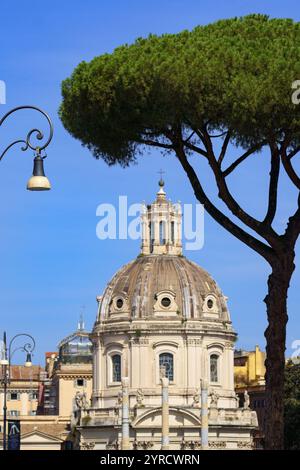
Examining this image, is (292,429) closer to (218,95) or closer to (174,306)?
(174,306)

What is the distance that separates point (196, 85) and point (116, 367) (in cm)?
6719

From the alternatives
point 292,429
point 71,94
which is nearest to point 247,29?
point 71,94

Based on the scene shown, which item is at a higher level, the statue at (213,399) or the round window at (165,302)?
the round window at (165,302)

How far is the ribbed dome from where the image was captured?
3617 inches

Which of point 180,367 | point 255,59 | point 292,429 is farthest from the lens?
point 180,367

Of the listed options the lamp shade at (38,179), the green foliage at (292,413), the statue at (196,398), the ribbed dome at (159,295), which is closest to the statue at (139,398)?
the statue at (196,398)

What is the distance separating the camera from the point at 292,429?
2579 inches

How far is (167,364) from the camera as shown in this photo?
9075cm

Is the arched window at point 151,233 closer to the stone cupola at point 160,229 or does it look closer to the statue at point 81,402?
the stone cupola at point 160,229

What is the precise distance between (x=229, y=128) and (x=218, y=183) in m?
0.97

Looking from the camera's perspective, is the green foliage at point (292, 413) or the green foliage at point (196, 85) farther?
the green foliage at point (292, 413)

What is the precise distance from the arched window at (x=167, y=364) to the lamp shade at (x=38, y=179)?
69.3 meters

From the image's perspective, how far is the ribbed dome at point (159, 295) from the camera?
91.9 meters

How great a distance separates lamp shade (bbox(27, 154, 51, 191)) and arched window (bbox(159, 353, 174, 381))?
69302 millimetres
